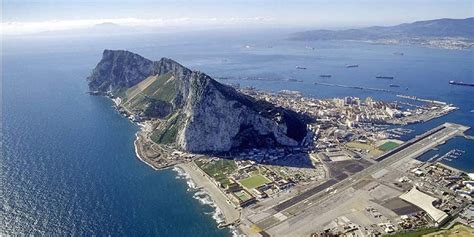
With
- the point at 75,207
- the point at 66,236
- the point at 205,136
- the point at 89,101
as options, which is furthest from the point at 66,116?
the point at 66,236

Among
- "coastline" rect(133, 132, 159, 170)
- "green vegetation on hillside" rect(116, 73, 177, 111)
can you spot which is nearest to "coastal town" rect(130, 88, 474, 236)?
"coastline" rect(133, 132, 159, 170)

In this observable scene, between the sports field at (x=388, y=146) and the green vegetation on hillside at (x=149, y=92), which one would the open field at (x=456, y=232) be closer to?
the sports field at (x=388, y=146)

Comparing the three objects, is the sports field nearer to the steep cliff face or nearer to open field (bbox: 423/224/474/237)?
the steep cliff face

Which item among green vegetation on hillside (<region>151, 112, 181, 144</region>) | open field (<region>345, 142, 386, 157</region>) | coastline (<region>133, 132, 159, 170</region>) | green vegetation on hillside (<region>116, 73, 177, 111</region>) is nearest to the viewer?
coastline (<region>133, 132, 159, 170</region>)

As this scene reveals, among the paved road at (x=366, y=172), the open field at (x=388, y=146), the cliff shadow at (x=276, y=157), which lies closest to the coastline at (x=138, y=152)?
the cliff shadow at (x=276, y=157)

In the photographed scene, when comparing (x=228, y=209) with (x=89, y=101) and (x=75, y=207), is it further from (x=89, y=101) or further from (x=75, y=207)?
(x=89, y=101)

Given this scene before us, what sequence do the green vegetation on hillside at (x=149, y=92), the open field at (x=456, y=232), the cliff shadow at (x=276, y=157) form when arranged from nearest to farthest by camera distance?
the open field at (x=456, y=232), the cliff shadow at (x=276, y=157), the green vegetation on hillside at (x=149, y=92)
